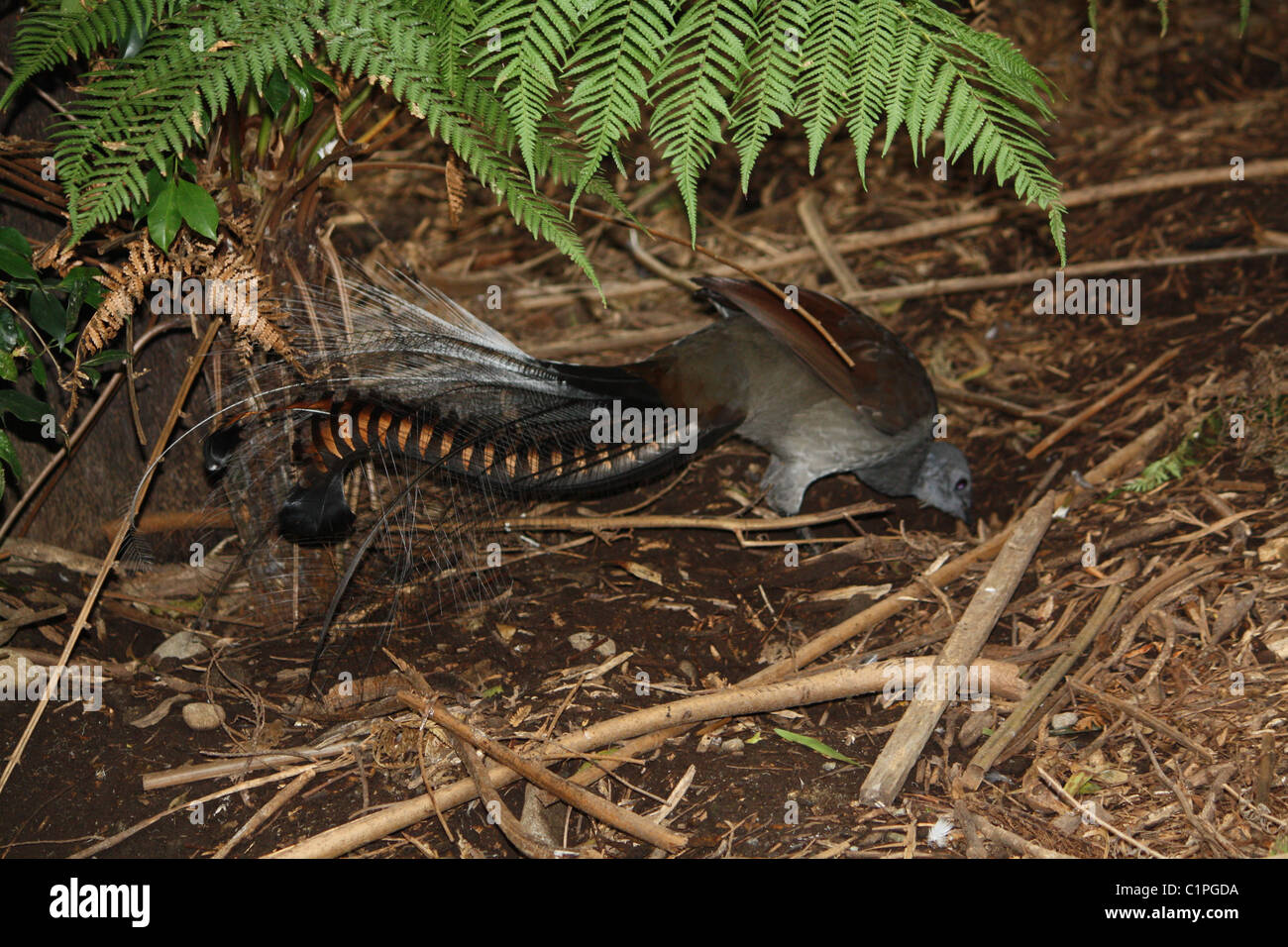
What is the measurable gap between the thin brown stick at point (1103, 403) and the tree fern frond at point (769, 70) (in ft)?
6.44

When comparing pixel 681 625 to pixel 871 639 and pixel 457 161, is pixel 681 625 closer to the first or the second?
pixel 871 639

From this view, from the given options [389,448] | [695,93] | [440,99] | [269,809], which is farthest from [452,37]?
[269,809]

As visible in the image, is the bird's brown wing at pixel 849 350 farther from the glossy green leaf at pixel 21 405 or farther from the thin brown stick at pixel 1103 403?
the glossy green leaf at pixel 21 405

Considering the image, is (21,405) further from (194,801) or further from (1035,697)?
(1035,697)

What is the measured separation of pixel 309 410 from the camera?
2.71 meters

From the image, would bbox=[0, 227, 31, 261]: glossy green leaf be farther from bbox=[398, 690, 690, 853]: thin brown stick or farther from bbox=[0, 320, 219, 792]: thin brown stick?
bbox=[398, 690, 690, 853]: thin brown stick

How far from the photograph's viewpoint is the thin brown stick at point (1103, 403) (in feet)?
12.5

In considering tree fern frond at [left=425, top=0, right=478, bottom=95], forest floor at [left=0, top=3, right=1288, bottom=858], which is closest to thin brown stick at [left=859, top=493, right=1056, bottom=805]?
forest floor at [left=0, top=3, right=1288, bottom=858]

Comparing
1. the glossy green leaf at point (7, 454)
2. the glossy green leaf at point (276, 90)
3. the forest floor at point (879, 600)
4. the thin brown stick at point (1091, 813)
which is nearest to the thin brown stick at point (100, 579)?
the forest floor at point (879, 600)

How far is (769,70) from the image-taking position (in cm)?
233

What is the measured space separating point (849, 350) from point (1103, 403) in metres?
0.94

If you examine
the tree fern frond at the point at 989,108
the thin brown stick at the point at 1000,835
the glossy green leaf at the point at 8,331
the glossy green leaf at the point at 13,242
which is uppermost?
the tree fern frond at the point at 989,108

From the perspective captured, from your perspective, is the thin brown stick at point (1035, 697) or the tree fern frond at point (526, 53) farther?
the thin brown stick at point (1035, 697)

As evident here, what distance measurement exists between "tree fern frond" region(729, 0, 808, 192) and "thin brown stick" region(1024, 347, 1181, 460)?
1.96m
